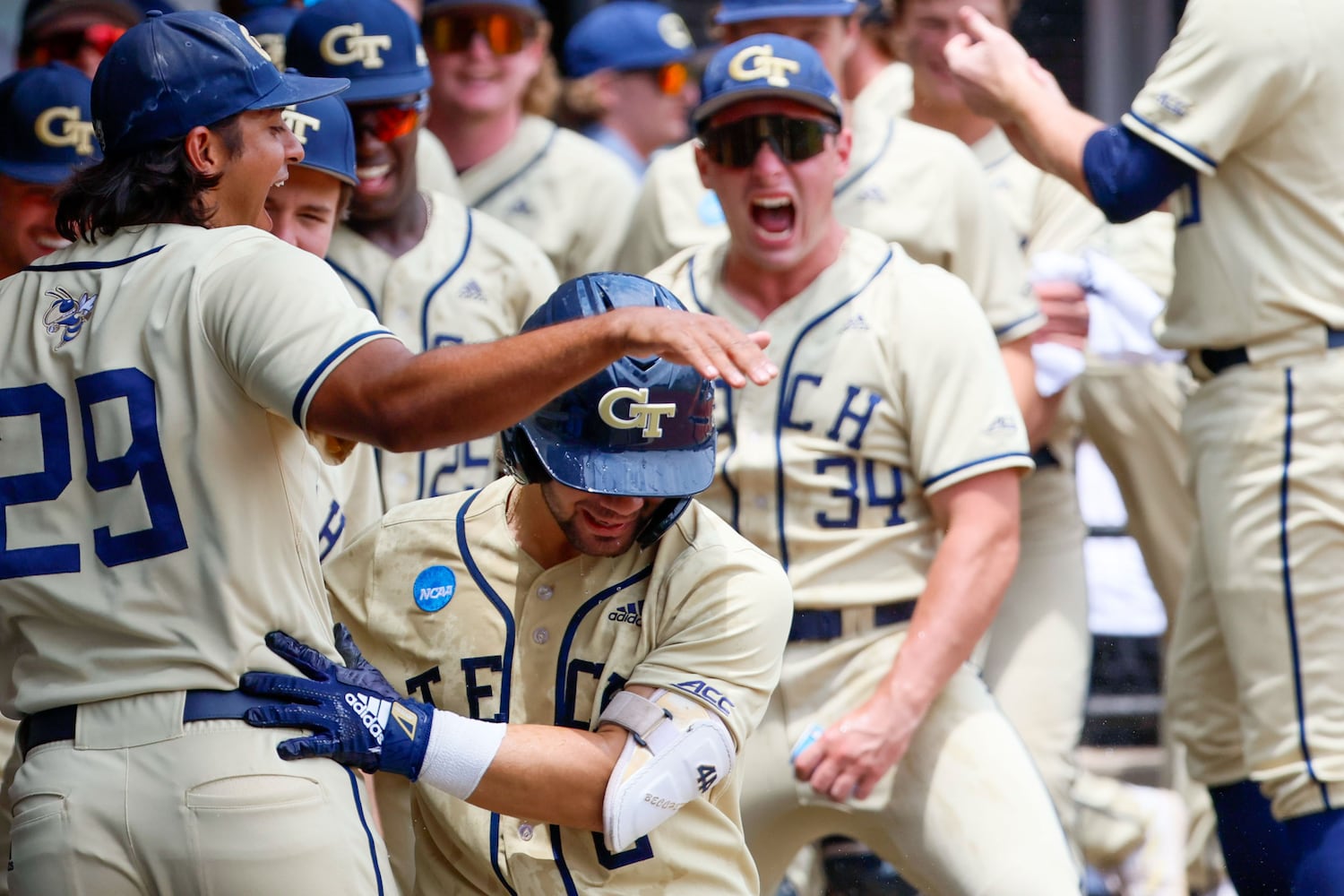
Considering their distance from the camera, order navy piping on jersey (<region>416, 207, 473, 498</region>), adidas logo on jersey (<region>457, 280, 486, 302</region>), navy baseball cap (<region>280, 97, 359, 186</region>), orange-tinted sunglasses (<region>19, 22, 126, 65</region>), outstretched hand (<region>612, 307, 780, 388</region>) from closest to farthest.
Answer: outstretched hand (<region>612, 307, 780, 388</region>), navy baseball cap (<region>280, 97, 359, 186</region>), navy piping on jersey (<region>416, 207, 473, 498</region>), adidas logo on jersey (<region>457, 280, 486, 302</region>), orange-tinted sunglasses (<region>19, 22, 126, 65</region>)

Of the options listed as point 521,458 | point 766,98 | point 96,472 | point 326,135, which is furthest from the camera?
point 766,98

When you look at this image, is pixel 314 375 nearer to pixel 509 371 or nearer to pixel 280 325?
pixel 280 325

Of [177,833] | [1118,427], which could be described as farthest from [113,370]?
[1118,427]

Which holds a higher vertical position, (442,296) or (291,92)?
(291,92)

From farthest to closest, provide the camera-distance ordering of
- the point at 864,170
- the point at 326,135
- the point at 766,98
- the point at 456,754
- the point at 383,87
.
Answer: the point at 864,170 → the point at 383,87 → the point at 766,98 → the point at 326,135 → the point at 456,754

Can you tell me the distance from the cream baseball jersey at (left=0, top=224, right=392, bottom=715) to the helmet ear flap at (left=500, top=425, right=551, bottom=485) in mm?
495

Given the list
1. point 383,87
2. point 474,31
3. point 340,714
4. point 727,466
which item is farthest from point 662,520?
point 474,31

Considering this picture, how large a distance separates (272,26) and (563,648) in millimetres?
2662

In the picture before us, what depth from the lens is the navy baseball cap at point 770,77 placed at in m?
4.41

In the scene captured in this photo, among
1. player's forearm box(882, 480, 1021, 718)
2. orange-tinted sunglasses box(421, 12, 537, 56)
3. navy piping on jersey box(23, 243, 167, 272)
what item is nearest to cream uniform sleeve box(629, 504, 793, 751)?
player's forearm box(882, 480, 1021, 718)

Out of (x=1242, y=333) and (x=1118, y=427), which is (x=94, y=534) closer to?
(x=1242, y=333)

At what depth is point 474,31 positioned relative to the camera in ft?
19.5

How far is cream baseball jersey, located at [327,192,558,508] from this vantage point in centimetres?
463

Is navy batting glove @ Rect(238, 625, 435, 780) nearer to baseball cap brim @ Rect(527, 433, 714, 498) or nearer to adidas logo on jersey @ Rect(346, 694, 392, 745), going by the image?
adidas logo on jersey @ Rect(346, 694, 392, 745)
